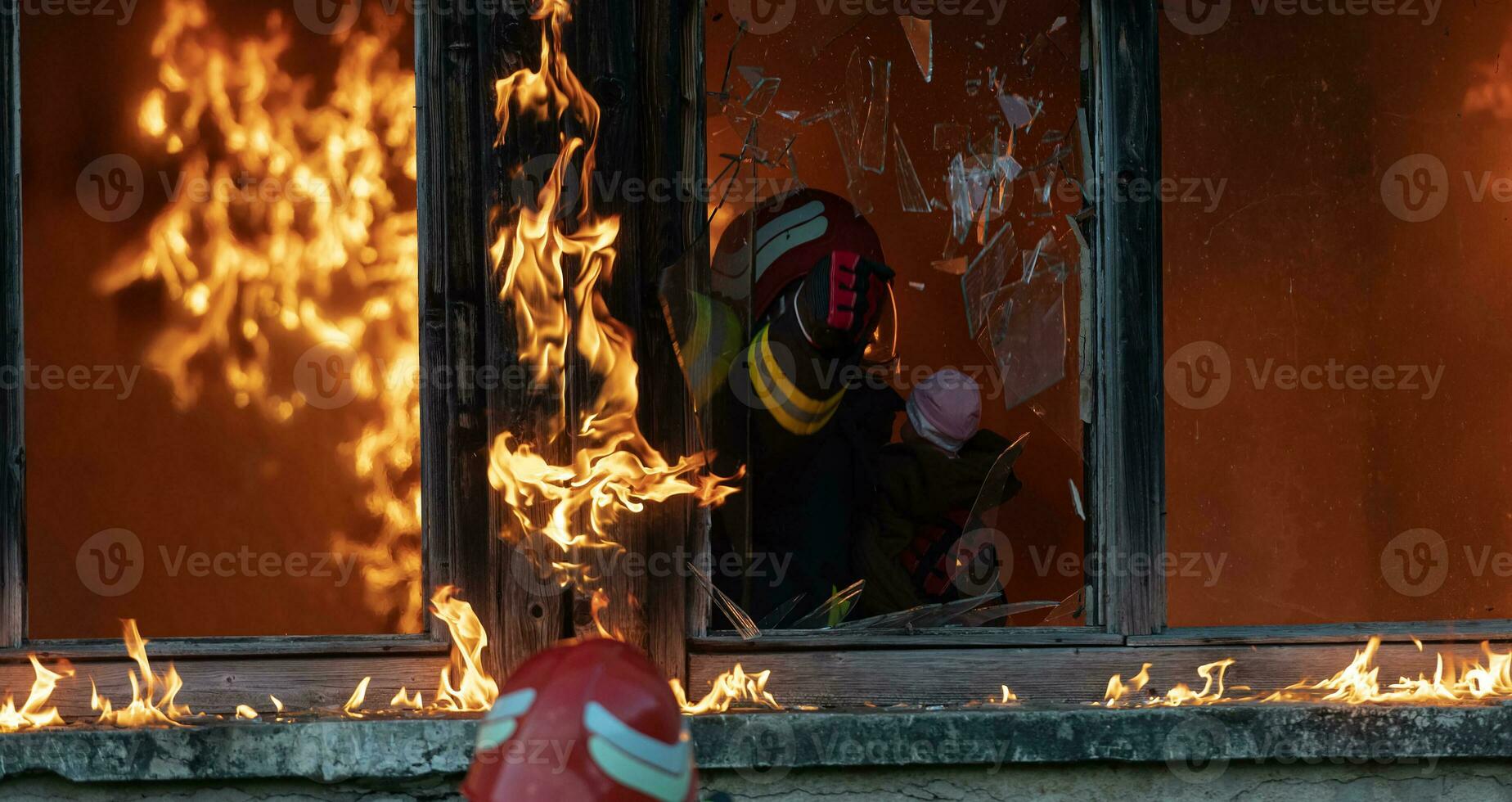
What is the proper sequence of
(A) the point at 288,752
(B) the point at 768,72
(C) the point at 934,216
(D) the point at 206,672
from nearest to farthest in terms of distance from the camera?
1. (A) the point at 288,752
2. (D) the point at 206,672
3. (B) the point at 768,72
4. (C) the point at 934,216

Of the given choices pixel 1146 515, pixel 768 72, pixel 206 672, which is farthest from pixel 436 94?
pixel 1146 515

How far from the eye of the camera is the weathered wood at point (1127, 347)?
10.5ft

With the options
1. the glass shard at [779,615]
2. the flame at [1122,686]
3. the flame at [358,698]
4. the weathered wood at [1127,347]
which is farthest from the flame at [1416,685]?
the flame at [358,698]

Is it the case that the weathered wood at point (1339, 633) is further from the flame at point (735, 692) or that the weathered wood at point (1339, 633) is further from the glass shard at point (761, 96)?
the glass shard at point (761, 96)

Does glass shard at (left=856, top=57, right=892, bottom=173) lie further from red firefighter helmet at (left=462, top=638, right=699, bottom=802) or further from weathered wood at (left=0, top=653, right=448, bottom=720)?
red firefighter helmet at (left=462, top=638, right=699, bottom=802)

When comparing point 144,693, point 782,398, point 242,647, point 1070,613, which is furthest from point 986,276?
point 144,693

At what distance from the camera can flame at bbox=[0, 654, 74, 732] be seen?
2963 mm

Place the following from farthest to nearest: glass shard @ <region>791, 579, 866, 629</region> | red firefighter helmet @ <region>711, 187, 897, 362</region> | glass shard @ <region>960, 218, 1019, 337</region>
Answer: glass shard @ <region>960, 218, 1019, 337</region> → red firefighter helmet @ <region>711, 187, 897, 362</region> → glass shard @ <region>791, 579, 866, 629</region>

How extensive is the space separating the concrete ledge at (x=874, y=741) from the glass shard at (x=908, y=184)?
152 cm

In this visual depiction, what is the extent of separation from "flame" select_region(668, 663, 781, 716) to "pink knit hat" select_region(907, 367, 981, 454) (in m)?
0.94

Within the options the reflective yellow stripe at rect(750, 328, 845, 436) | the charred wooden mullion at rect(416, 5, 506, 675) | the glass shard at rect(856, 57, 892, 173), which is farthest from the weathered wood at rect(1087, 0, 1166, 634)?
the charred wooden mullion at rect(416, 5, 506, 675)

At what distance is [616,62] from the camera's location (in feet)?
10.0

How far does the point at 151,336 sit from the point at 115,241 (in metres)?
0.25

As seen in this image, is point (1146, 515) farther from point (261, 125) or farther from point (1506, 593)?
point (261, 125)
